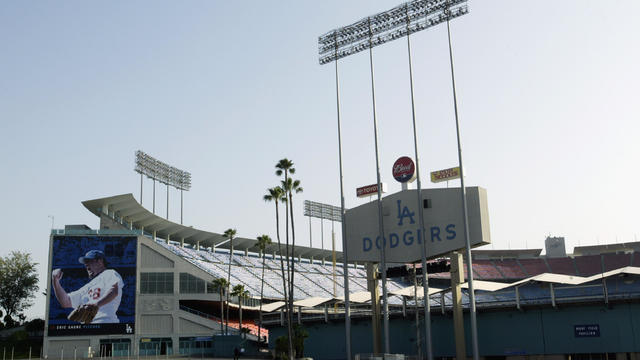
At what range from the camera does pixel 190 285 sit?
93.2m

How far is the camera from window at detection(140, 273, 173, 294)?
91375 mm

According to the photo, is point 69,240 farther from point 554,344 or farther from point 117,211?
point 554,344

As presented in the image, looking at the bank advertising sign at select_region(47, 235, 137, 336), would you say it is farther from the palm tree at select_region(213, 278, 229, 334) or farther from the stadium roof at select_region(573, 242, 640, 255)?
the stadium roof at select_region(573, 242, 640, 255)

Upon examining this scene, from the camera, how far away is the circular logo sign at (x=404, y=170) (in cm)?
4609

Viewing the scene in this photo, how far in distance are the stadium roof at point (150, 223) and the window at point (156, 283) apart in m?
10.3

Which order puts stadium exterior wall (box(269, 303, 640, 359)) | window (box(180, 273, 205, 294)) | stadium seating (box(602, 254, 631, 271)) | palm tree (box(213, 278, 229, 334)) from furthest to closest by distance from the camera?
stadium seating (box(602, 254, 631, 271)) < window (box(180, 273, 205, 294)) < palm tree (box(213, 278, 229, 334)) < stadium exterior wall (box(269, 303, 640, 359))

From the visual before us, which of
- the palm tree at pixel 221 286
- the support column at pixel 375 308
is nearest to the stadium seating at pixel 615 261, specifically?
the palm tree at pixel 221 286

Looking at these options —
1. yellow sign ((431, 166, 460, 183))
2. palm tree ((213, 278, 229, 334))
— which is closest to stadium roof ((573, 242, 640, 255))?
palm tree ((213, 278, 229, 334))

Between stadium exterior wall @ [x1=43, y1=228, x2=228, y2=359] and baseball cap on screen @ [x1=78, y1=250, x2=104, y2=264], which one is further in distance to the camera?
baseball cap on screen @ [x1=78, y1=250, x2=104, y2=264]

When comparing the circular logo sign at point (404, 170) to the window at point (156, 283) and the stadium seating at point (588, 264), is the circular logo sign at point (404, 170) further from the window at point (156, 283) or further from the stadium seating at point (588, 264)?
the stadium seating at point (588, 264)

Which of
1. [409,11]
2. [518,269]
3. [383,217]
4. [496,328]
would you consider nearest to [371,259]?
[383,217]

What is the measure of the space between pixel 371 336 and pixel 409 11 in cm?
2698

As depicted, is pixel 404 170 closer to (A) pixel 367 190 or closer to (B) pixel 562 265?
(A) pixel 367 190

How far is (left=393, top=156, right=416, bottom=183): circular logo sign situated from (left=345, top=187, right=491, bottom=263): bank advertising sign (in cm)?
113
